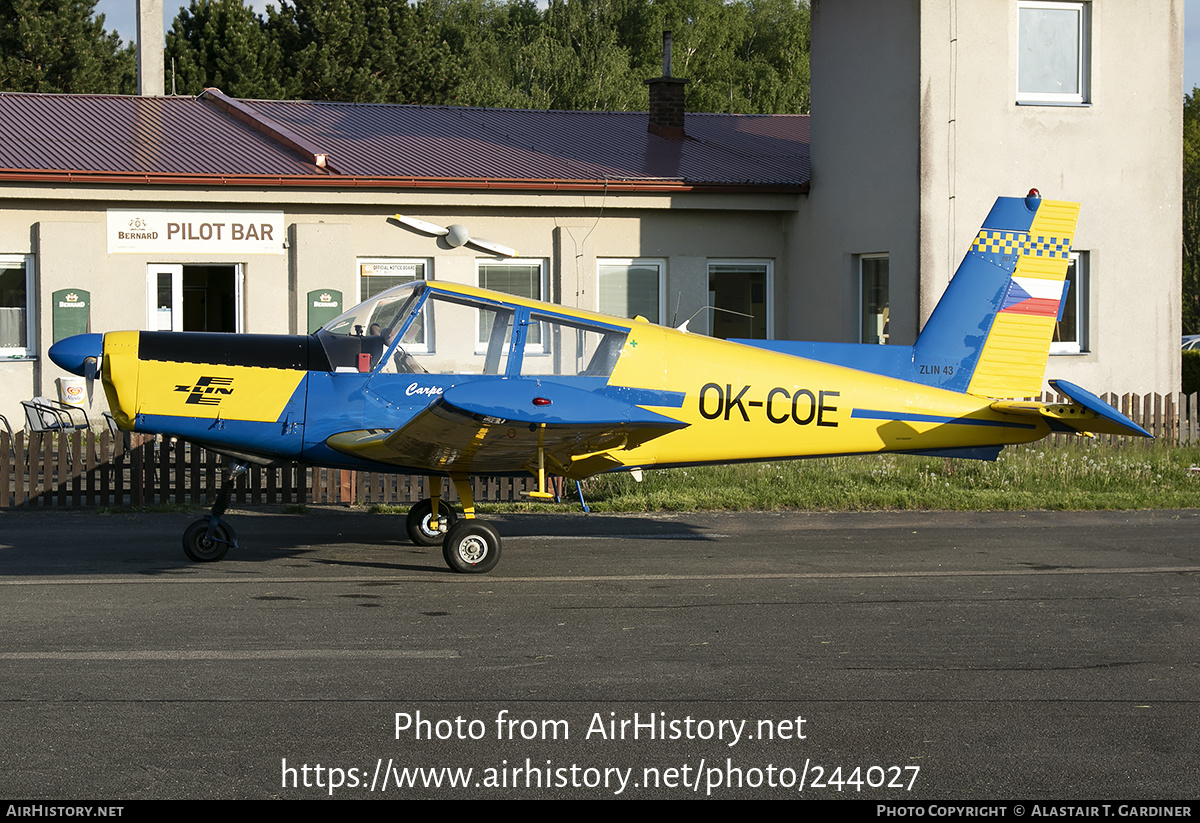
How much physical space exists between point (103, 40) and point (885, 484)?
3222 cm

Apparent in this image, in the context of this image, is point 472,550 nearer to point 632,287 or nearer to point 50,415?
point 50,415

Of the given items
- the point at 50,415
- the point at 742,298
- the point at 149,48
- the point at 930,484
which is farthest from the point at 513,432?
the point at 149,48

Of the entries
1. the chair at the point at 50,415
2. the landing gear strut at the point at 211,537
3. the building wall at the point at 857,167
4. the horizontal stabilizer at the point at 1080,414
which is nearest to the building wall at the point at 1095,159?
the building wall at the point at 857,167

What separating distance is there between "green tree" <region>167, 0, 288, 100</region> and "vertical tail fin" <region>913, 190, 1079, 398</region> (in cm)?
3031

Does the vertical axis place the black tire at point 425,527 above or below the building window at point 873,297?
below

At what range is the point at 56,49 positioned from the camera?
3597cm

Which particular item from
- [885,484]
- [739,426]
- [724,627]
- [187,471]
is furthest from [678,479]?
[724,627]

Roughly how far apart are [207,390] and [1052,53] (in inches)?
498

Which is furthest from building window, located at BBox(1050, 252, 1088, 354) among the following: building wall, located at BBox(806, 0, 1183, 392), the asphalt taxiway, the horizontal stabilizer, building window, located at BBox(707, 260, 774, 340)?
the horizontal stabilizer

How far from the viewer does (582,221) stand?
1880 cm

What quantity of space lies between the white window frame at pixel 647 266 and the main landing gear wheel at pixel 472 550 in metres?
10.3

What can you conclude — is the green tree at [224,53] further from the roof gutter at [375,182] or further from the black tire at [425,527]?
the black tire at [425,527]

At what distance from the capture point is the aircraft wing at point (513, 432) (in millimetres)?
7941

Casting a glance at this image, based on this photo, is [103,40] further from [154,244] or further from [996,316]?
[996,316]
